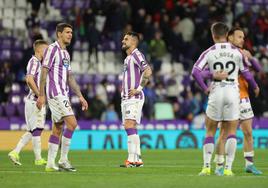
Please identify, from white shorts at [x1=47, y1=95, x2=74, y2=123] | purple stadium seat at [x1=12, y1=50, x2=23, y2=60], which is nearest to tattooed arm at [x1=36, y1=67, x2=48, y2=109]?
white shorts at [x1=47, y1=95, x2=74, y2=123]

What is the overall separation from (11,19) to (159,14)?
5.43 metres

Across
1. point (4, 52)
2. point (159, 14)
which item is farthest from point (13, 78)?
point (159, 14)

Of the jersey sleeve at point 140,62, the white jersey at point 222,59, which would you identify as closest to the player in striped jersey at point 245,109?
the white jersey at point 222,59

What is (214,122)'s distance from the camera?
12664 mm

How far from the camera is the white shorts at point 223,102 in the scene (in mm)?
12555

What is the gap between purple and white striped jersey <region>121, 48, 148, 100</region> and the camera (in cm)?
1608

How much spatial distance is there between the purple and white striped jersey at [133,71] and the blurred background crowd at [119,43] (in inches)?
413

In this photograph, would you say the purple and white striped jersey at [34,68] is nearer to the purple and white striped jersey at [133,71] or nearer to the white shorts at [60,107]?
the purple and white striped jersey at [133,71]

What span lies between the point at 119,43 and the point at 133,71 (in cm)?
1354

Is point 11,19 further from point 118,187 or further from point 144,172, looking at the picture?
point 118,187

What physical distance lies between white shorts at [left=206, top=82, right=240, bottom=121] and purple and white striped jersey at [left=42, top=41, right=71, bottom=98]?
2.78m

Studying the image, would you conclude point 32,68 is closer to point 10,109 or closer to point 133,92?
point 133,92

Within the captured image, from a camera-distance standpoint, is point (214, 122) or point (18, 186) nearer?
point (18, 186)

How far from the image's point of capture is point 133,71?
635 inches
